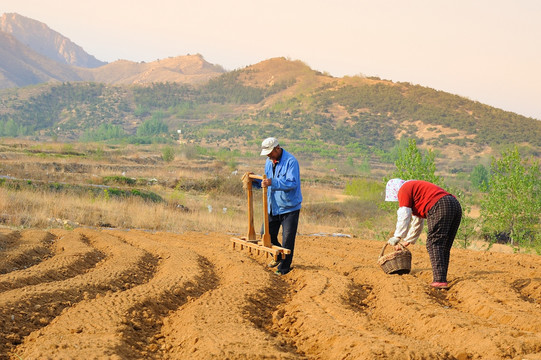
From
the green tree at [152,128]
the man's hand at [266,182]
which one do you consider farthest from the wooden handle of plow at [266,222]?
the green tree at [152,128]

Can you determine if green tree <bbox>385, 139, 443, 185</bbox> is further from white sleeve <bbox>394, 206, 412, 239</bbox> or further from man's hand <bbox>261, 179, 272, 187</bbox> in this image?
white sleeve <bbox>394, 206, 412, 239</bbox>

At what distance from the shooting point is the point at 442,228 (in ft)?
25.3

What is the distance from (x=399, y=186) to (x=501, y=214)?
417 inches

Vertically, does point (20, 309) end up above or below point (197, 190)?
above

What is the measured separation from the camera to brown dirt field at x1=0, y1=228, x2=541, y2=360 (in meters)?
5.04

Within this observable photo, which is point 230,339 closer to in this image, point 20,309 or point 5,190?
point 20,309

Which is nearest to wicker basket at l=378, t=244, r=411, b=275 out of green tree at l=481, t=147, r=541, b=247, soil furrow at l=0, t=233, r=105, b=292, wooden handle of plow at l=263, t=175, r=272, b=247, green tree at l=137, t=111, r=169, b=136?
wooden handle of plow at l=263, t=175, r=272, b=247

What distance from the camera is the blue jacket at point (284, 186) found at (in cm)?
855

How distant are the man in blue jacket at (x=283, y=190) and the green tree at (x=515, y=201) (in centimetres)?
1014

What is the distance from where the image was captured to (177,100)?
328ft

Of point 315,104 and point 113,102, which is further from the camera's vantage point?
point 113,102

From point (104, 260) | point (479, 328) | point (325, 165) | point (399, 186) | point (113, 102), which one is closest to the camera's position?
point (479, 328)

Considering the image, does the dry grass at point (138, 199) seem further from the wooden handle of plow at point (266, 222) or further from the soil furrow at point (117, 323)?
the soil furrow at point (117, 323)

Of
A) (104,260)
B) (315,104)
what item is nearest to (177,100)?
(315,104)
